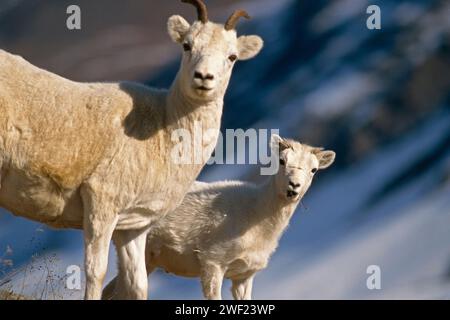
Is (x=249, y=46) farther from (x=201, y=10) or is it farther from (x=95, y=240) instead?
(x=95, y=240)

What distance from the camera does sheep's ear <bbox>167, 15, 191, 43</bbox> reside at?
13.6 meters

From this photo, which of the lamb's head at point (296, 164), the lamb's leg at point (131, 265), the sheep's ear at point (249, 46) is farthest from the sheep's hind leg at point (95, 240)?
the lamb's head at point (296, 164)

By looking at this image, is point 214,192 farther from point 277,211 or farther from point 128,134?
point 128,134

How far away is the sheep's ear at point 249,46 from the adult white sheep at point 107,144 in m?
0.09

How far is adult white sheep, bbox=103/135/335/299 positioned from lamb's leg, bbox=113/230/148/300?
3.06 m

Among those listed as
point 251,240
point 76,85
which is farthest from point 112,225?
point 251,240

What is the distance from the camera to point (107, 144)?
1308 centimetres

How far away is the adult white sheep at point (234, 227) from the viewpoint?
55.2 feet

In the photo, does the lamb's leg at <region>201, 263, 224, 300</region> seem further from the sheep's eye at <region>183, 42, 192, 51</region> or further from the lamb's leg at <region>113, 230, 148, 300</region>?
the sheep's eye at <region>183, 42, 192, 51</region>

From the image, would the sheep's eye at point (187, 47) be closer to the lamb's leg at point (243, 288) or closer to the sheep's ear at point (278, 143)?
the sheep's ear at point (278, 143)

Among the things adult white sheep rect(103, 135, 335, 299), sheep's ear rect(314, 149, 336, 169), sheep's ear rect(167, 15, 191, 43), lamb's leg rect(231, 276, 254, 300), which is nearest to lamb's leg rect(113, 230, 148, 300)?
sheep's ear rect(167, 15, 191, 43)

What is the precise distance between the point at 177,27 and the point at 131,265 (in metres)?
2.83

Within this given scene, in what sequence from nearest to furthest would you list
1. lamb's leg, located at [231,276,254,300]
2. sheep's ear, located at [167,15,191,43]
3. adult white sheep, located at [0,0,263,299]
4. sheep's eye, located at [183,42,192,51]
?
1. adult white sheep, located at [0,0,263,299]
2. sheep's eye, located at [183,42,192,51]
3. sheep's ear, located at [167,15,191,43]
4. lamb's leg, located at [231,276,254,300]
